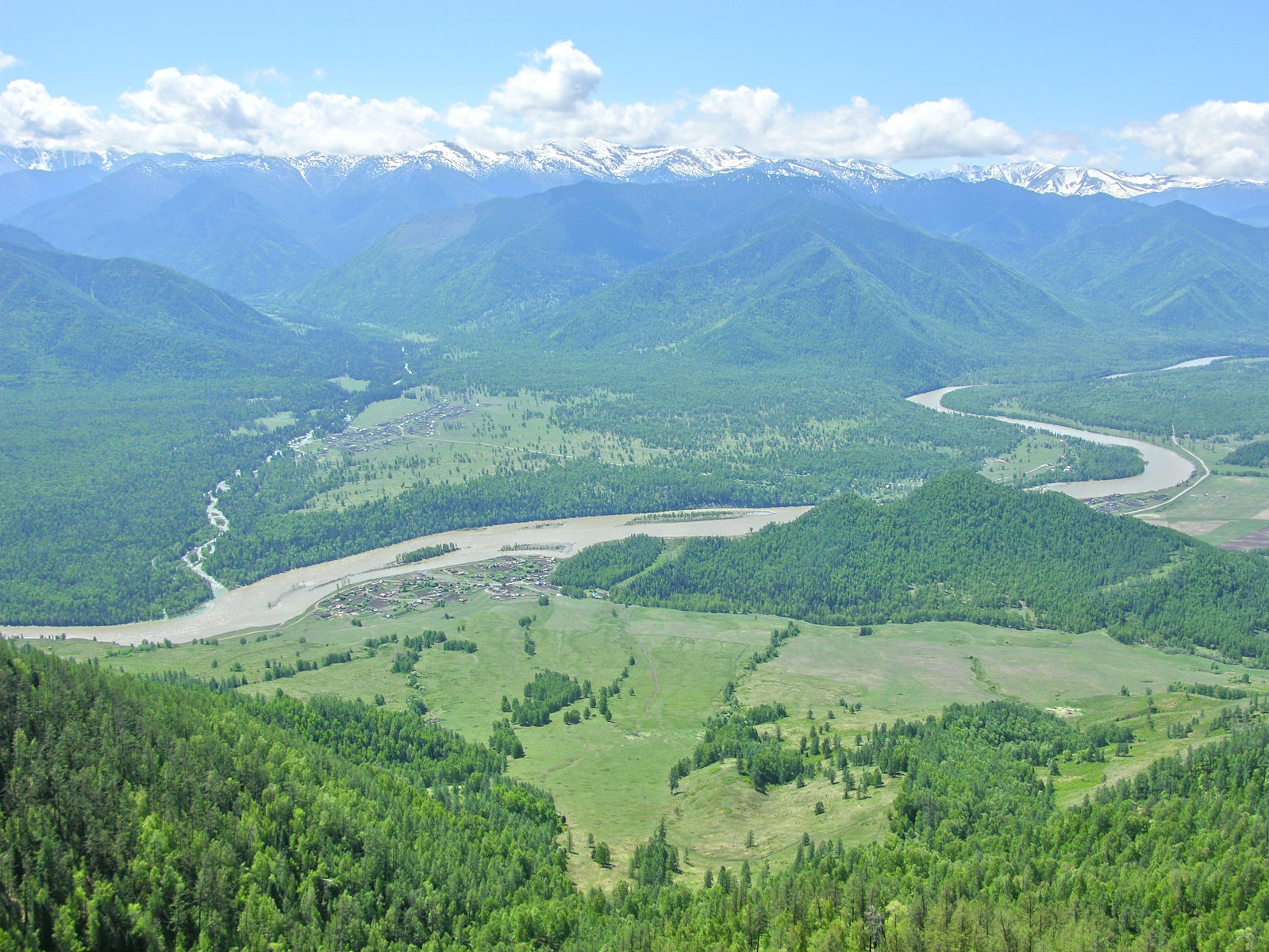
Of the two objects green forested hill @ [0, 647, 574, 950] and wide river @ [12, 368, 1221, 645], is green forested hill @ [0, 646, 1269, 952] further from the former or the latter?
wide river @ [12, 368, 1221, 645]

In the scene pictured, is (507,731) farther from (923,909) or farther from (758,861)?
(923,909)

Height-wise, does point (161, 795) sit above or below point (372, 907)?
above

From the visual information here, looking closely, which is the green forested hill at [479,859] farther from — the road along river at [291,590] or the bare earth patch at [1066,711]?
the road along river at [291,590]

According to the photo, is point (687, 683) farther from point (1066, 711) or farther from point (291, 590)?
point (291, 590)

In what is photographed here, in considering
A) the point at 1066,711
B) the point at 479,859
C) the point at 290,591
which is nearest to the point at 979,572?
the point at 1066,711

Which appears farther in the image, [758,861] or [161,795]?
[758,861]

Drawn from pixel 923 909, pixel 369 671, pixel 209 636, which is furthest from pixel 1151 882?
pixel 209 636
